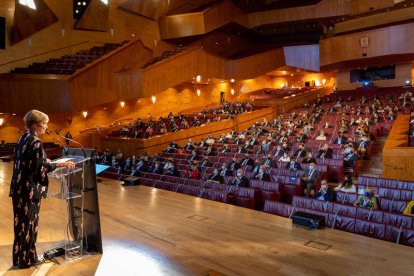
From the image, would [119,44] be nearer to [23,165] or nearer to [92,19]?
[92,19]

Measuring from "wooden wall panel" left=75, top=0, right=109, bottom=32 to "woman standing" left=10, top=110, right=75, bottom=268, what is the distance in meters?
11.2

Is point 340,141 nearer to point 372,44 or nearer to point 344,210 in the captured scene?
point 344,210

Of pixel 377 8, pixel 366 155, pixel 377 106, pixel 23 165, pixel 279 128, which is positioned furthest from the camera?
pixel 377 8

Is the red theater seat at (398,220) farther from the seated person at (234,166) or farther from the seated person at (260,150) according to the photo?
the seated person at (260,150)

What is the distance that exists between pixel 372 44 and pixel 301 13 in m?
3.63

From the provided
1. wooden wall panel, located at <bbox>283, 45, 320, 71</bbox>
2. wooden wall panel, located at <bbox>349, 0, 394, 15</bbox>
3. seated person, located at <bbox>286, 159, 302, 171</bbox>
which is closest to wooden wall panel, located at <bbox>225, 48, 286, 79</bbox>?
wooden wall panel, located at <bbox>283, 45, 320, 71</bbox>

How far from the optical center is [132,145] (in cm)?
915

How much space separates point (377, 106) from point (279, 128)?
2.93m

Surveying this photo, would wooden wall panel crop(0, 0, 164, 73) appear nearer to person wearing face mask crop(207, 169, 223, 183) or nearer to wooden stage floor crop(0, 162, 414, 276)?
person wearing face mask crop(207, 169, 223, 183)

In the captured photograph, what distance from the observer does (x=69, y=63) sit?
10.9 m

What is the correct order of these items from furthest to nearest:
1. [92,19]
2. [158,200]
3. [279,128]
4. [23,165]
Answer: [92,19]
[279,128]
[158,200]
[23,165]

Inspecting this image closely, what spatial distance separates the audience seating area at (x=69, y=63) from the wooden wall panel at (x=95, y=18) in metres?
0.75

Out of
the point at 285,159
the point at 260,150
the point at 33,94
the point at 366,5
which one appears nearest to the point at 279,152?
the point at 285,159

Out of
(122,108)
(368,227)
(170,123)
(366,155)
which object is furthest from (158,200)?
(122,108)
